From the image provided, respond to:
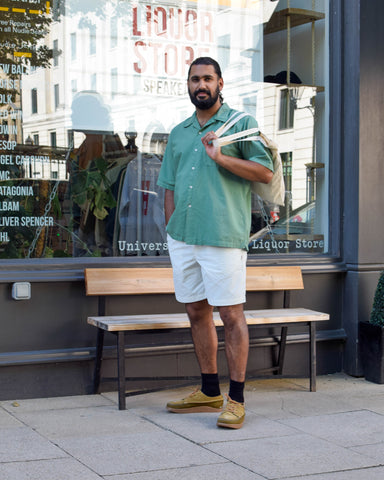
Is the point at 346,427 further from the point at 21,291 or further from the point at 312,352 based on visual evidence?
the point at 21,291

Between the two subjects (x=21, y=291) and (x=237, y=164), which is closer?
(x=237, y=164)

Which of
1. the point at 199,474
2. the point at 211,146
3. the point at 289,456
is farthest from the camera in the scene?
the point at 211,146

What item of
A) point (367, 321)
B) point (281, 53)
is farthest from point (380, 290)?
point (281, 53)

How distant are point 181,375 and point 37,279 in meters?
1.27

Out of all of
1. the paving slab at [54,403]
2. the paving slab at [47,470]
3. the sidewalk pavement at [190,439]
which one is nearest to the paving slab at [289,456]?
the sidewalk pavement at [190,439]

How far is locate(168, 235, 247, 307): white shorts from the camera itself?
173 inches

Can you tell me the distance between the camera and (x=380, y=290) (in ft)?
18.5

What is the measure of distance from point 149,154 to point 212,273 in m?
1.82

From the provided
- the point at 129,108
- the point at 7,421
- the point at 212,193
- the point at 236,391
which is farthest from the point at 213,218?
the point at 129,108

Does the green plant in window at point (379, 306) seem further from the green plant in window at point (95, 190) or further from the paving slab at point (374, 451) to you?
the green plant in window at point (95, 190)

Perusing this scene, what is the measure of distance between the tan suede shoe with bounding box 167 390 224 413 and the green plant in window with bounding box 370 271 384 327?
157 centimetres

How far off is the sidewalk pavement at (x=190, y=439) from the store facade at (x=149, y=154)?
19.2 inches

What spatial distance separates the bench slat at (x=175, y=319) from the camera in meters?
4.69

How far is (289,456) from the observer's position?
388cm
